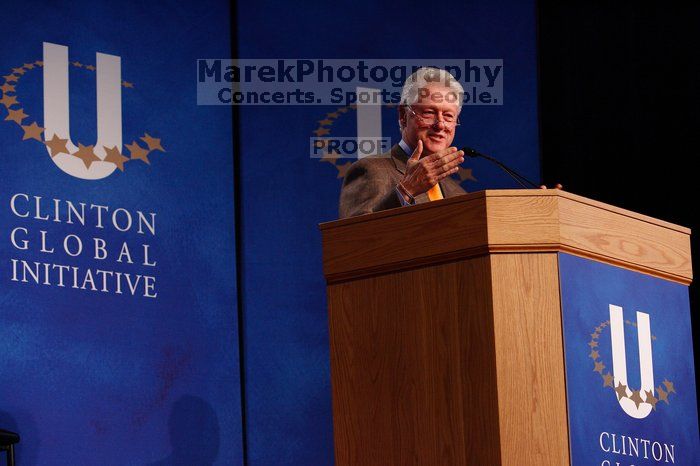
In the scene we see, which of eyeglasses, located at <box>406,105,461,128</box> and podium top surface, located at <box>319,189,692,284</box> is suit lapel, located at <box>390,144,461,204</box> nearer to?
eyeglasses, located at <box>406,105,461,128</box>

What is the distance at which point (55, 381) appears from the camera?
4.10m

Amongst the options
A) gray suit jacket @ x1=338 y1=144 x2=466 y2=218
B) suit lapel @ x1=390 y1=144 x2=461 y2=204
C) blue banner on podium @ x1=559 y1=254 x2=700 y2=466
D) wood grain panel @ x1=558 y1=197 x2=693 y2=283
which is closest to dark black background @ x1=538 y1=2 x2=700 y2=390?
suit lapel @ x1=390 y1=144 x2=461 y2=204

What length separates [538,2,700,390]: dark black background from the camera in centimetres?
508

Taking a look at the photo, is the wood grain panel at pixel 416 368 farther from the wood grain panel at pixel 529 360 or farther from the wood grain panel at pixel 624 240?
the wood grain panel at pixel 624 240

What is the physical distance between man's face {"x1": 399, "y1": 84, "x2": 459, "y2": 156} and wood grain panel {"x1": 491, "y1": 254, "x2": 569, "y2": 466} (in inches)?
44.5

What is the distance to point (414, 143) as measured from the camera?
12.5 ft

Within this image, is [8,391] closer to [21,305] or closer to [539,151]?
[21,305]

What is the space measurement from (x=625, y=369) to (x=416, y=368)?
484mm

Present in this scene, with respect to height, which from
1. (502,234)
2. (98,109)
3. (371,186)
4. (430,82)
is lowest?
(502,234)

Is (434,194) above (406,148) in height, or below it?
below

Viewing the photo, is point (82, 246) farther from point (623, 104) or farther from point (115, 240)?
point (623, 104)

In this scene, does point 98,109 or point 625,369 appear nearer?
point 625,369


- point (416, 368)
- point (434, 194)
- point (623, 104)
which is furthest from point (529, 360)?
point (623, 104)

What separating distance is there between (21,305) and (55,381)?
0.28 meters
